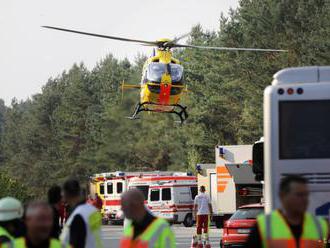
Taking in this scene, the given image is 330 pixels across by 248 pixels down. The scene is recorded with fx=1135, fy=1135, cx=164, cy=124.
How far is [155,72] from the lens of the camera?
145 feet

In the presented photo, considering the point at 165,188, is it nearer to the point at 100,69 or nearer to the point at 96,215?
the point at 96,215

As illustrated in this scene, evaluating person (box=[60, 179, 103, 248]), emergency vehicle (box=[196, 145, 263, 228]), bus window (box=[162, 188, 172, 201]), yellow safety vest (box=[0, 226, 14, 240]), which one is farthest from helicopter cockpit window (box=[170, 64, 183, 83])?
yellow safety vest (box=[0, 226, 14, 240])

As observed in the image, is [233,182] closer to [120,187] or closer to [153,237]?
[120,187]

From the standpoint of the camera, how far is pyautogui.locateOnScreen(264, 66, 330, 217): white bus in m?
16.3

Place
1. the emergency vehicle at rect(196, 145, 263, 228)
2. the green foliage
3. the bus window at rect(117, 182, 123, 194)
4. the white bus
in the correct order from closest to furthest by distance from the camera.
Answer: the white bus
the emergency vehicle at rect(196, 145, 263, 228)
the green foliage
the bus window at rect(117, 182, 123, 194)

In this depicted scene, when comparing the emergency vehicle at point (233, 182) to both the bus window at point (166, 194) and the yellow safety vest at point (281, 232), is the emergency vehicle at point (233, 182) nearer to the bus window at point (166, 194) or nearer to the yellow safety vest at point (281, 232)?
the bus window at point (166, 194)

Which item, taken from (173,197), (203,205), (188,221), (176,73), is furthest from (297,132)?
(173,197)

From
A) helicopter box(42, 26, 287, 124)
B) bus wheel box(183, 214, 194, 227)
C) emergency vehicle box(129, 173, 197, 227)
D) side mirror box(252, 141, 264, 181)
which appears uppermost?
helicopter box(42, 26, 287, 124)

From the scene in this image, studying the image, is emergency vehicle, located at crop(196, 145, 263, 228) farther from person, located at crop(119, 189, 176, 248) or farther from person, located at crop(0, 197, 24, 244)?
person, located at crop(119, 189, 176, 248)

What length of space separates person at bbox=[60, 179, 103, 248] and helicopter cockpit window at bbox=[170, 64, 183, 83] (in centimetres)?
3398

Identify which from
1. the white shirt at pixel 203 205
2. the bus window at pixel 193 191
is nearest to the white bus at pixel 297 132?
the white shirt at pixel 203 205

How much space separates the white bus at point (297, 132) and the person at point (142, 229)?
7.08 m

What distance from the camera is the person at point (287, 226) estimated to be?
7.57 meters

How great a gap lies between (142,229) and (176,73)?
1401 inches
